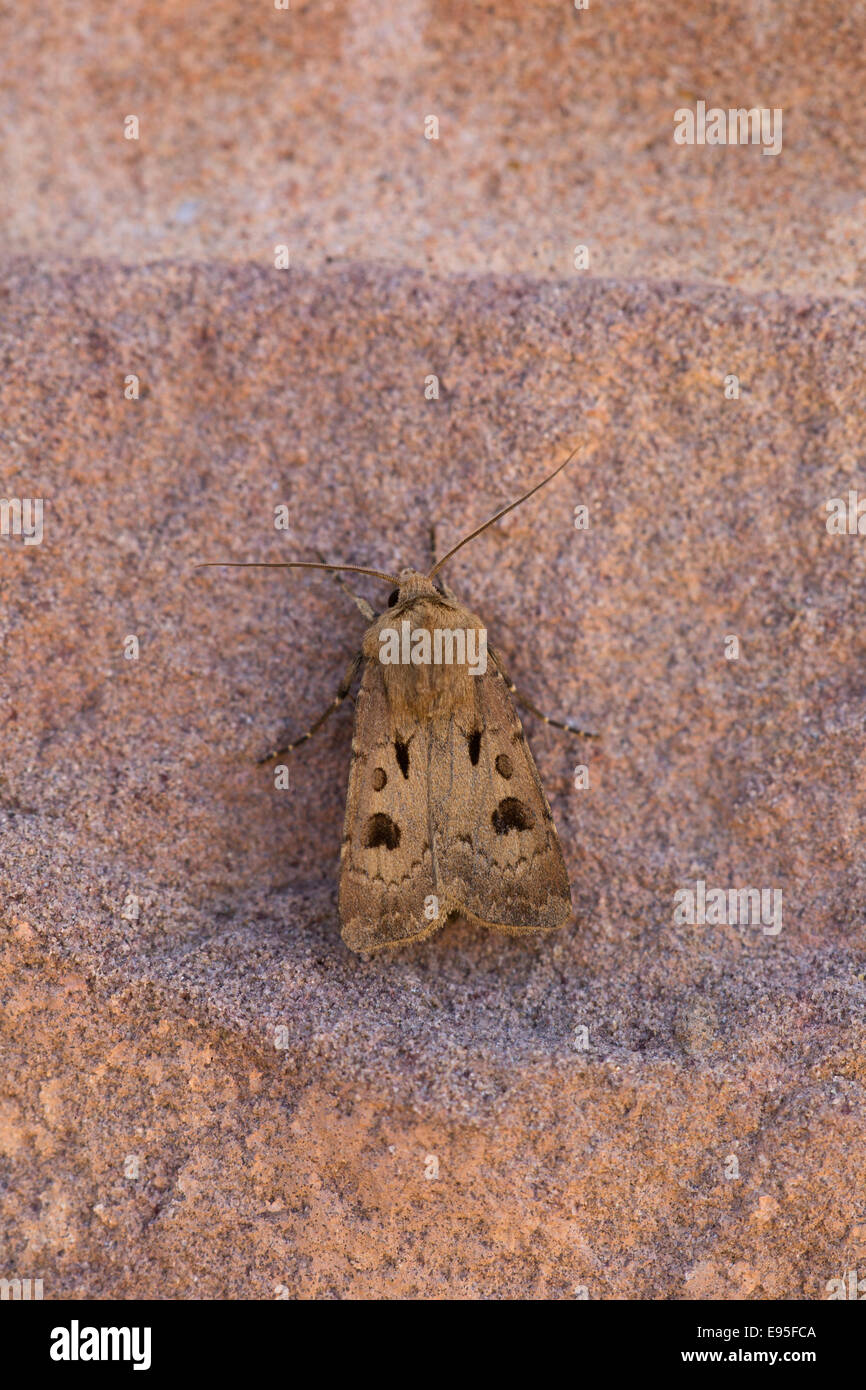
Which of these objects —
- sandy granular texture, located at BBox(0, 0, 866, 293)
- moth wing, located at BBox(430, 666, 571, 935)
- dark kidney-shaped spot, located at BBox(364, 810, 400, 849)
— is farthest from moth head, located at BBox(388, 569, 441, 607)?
sandy granular texture, located at BBox(0, 0, 866, 293)

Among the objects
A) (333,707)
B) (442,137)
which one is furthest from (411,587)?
(442,137)

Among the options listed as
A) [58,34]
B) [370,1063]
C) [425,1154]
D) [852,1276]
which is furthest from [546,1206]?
[58,34]

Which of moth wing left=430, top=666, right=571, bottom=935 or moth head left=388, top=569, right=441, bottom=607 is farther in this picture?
moth head left=388, top=569, right=441, bottom=607

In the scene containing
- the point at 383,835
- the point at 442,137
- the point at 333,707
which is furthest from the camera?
the point at 442,137

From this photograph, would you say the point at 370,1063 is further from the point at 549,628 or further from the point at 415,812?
the point at 549,628

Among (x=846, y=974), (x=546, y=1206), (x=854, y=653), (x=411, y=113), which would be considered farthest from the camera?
(x=411, y=113)

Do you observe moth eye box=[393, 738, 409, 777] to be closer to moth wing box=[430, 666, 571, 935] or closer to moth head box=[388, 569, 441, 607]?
moth wing box=[430, 666, 571, 935]

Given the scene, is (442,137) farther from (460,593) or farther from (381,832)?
(381,832)
